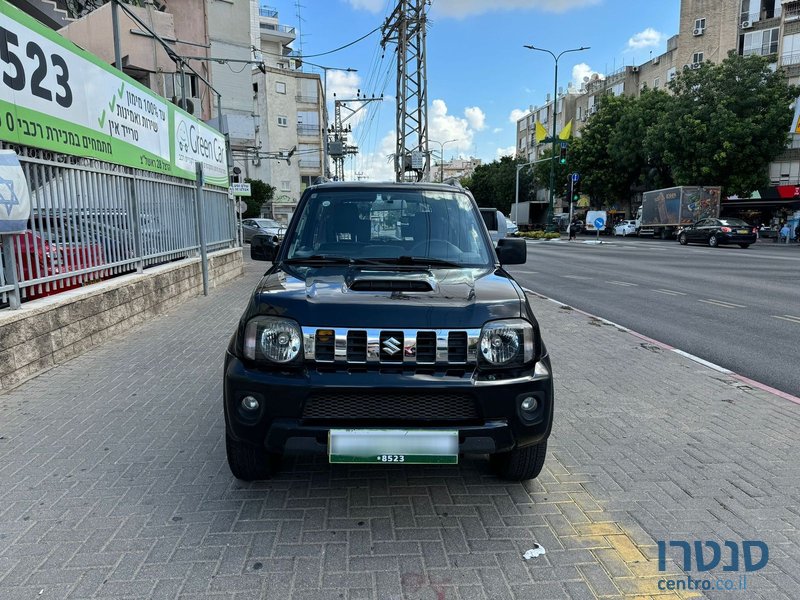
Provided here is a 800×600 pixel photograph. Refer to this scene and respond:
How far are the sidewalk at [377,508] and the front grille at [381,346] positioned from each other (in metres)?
0.91

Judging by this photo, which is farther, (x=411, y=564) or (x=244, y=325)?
(x=244, y=325)

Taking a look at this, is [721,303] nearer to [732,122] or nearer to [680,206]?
[680,206]

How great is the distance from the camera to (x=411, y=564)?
8.37ft

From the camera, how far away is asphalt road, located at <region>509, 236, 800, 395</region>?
263 inches

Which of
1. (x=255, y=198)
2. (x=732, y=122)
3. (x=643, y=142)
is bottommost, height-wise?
(x=255, y=198)

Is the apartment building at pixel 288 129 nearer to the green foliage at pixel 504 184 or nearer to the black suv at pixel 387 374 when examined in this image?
the green foliage at pixel 504 184

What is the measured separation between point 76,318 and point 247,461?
4114 mm

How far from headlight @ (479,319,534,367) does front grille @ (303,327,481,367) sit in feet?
0.56

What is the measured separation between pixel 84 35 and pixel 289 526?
16.0 meters

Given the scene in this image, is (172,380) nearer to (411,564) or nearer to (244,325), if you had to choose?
(244,325)

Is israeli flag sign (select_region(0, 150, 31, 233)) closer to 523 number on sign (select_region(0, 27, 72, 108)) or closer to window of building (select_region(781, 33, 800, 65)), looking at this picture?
523 number on sign (select_region(0, 27, 72, 108))

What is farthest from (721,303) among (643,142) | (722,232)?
(643,142)

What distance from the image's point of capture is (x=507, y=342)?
280cm

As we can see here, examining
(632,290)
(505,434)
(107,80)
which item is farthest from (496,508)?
(632,290)
